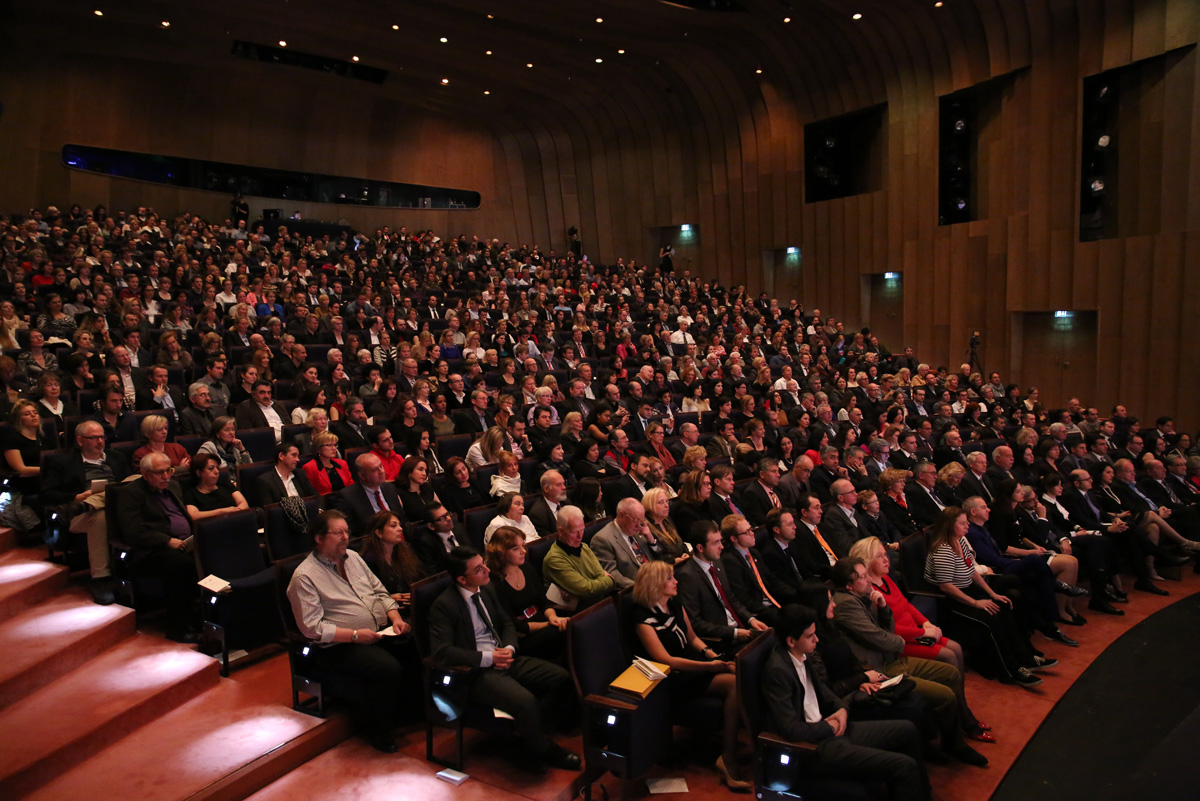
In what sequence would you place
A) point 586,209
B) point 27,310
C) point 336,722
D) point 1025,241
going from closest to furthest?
point 336,722
point 27,310
point 1025,241
point 586,209

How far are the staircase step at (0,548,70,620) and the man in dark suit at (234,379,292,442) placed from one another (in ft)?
4.61

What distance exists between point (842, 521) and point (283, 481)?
3.05 m

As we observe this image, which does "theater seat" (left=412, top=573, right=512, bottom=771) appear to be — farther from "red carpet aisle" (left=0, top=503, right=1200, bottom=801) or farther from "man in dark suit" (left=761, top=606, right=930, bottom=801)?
"man in dark suit" (left=761, top=606, right=930, bottom=801)

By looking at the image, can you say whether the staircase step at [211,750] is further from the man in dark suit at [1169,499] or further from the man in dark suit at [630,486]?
the man in dark suit at [1169,499]

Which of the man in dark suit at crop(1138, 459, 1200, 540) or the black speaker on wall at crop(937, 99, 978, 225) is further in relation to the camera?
the black speaker on wall at crop(937, 99, 978, 225)

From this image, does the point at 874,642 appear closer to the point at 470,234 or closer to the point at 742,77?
the point at 742,77

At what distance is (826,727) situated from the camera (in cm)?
271

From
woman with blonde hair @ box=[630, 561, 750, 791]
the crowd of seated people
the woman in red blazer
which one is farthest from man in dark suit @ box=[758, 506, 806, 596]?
the woman in red blazer

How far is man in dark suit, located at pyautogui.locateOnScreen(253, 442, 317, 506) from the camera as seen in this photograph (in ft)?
13.3

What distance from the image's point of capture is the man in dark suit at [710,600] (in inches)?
132

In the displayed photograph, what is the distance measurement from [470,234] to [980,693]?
49.7 feet

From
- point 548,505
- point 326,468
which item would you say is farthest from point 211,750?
point 548,505

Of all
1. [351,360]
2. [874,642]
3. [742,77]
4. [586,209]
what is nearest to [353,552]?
[874,642]

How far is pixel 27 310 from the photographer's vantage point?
6566 mm
